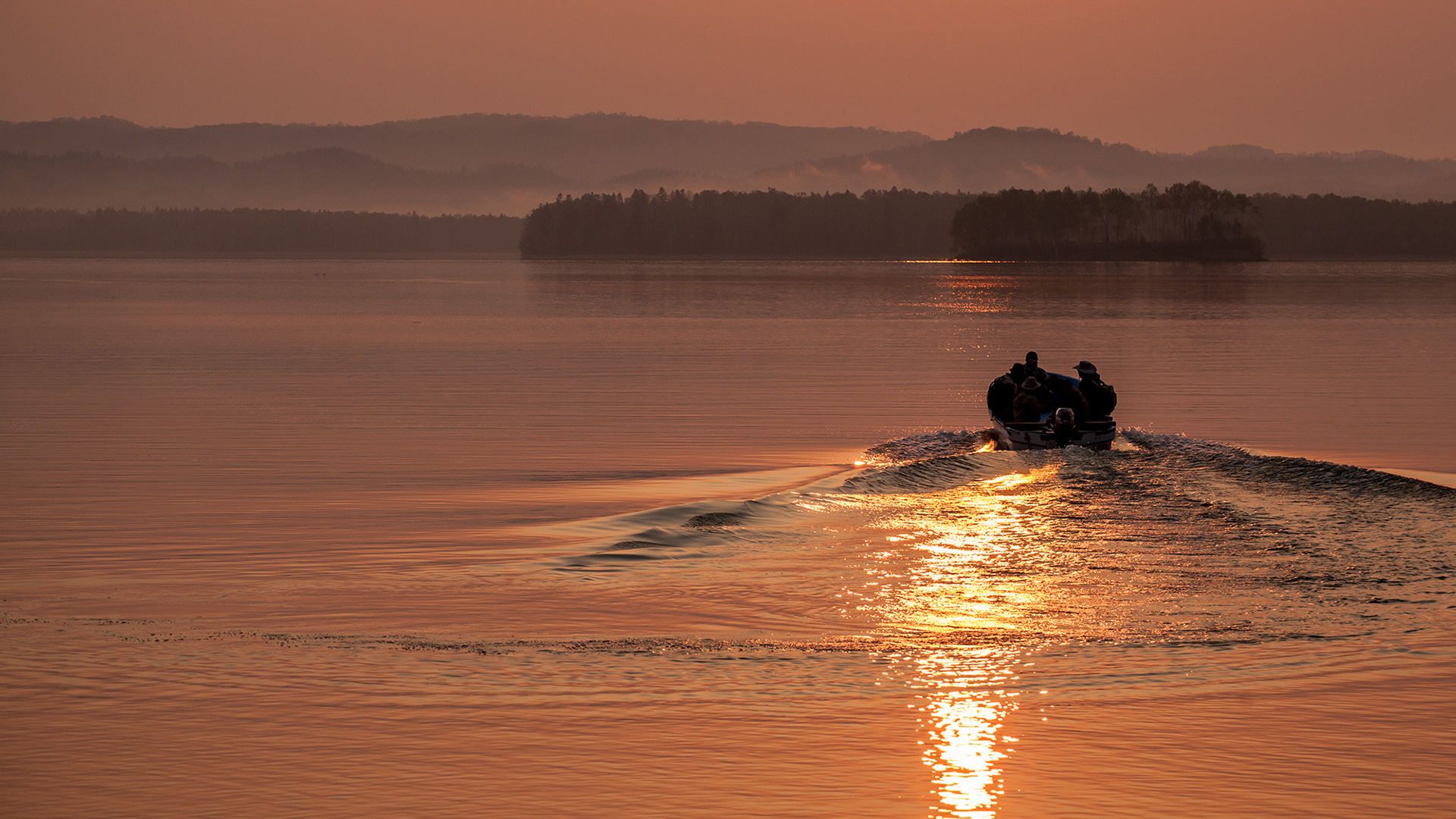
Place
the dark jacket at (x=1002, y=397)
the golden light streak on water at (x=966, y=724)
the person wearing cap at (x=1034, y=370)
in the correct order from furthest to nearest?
the person wearing cap at (x=1034, y=370) → the dark jacket at (x=1002, y=397) → the golden light streak on water at (x=966, y=724)

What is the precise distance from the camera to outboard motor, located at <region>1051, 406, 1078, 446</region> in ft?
98.6

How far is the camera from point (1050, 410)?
33.3 metres

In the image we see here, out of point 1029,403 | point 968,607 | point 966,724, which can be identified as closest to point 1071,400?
point 1029,403

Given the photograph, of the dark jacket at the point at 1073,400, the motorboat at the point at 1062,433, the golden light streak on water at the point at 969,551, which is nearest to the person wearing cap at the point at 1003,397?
the dark jacket at the point at 1073,400

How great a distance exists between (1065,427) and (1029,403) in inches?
50.2

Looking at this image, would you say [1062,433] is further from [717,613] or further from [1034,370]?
[717,613]

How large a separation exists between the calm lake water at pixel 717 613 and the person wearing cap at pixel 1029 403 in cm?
210

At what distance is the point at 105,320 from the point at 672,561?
277 ft

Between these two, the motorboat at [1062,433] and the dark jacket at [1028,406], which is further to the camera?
the dark jacket at [1028,406]

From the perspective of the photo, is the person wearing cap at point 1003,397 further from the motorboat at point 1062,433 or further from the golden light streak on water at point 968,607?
the golden light streak on water at point 968,607

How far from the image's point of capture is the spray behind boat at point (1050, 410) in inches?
1187

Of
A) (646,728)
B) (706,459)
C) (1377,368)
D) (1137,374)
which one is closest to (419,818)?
(646,728)

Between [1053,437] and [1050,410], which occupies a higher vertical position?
[1050,410]

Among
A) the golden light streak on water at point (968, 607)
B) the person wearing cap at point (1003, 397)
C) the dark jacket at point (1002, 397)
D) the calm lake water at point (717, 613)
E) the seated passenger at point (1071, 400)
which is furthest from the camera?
the dark jacket at point (1002, 397)
